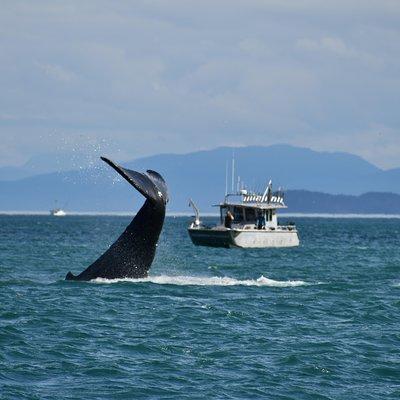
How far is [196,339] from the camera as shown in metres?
25.6

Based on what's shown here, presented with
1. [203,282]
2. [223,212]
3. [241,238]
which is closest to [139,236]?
[203,282]

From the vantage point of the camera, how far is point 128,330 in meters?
26.4

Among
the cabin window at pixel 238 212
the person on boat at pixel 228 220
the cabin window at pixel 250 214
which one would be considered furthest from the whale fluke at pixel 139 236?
the cabin window at pixel 238 212

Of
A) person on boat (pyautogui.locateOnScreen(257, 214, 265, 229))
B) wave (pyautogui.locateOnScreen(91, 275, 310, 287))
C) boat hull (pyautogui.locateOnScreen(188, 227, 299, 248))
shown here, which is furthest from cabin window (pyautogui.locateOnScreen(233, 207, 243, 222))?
wave (pyautogui.locateOnScreen(91, 275, 310, 287))

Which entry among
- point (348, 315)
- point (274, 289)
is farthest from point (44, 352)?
point (274, 289)

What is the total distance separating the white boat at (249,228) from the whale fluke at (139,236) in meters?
43.1

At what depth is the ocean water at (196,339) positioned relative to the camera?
2070 cm

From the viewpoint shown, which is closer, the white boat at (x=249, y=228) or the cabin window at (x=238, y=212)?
the white boat at (x=249, y=228)

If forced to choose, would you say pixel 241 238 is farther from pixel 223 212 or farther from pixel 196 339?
pixel 196 339

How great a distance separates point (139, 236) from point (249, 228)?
163ft

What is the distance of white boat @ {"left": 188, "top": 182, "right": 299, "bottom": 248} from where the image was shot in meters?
77.5

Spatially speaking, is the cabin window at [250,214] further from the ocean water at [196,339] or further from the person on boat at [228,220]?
the ocean water at [196,339]

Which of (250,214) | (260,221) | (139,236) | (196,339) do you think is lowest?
(196,339)

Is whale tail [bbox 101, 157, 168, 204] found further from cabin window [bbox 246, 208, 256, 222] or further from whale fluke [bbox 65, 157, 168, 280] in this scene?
cabin window [bbox 246, 208, 256, 222]
